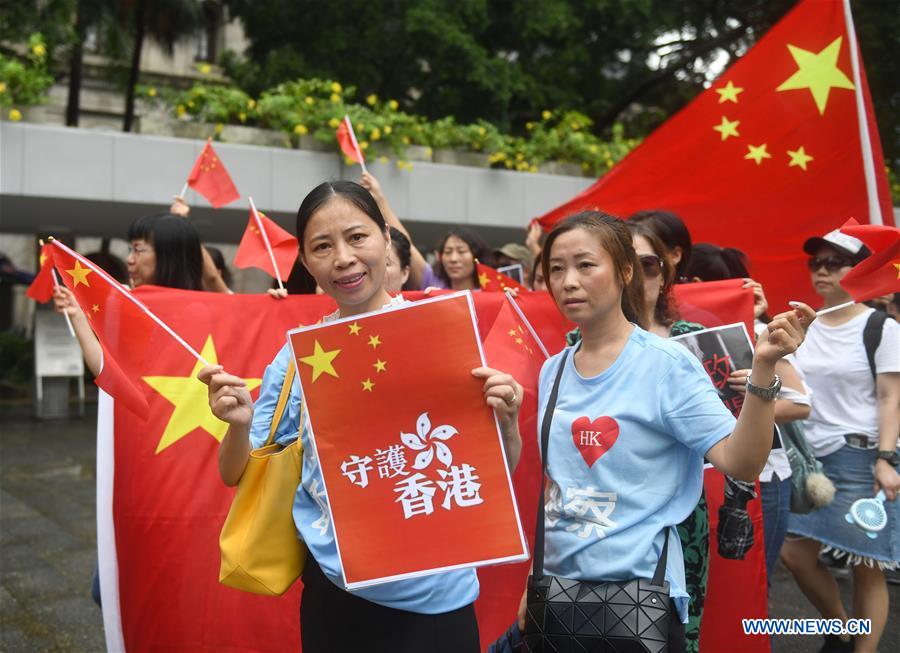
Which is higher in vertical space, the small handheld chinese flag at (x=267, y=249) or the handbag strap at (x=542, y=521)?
the small handheld chinese flag at (x=267, y=249)

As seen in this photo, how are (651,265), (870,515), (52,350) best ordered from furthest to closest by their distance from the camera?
(52,350) → (870,515) → (651,265)

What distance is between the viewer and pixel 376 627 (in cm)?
195

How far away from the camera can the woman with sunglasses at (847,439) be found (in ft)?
12.3

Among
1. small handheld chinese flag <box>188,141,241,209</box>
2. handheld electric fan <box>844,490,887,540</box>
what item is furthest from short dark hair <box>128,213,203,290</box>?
handheld electric fan <box>844,490,887,540</box>

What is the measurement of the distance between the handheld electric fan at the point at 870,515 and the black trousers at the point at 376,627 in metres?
2.39

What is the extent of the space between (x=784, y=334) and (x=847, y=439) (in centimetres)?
229

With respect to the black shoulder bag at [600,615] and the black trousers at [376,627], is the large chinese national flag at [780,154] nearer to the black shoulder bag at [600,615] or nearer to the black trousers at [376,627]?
the black shoulder bag at [600,615]

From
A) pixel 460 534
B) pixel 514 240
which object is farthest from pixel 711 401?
pixel 514 240

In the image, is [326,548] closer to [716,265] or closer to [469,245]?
[716,265]

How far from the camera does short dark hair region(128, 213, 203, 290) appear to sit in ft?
12.0

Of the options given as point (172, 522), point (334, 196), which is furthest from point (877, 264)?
point (172, 522)

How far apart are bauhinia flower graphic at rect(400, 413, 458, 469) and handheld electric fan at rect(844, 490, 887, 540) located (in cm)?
256

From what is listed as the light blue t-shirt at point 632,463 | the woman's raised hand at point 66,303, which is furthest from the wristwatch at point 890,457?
the woman's raised hand at point 66,303

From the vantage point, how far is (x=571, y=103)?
15.7m
